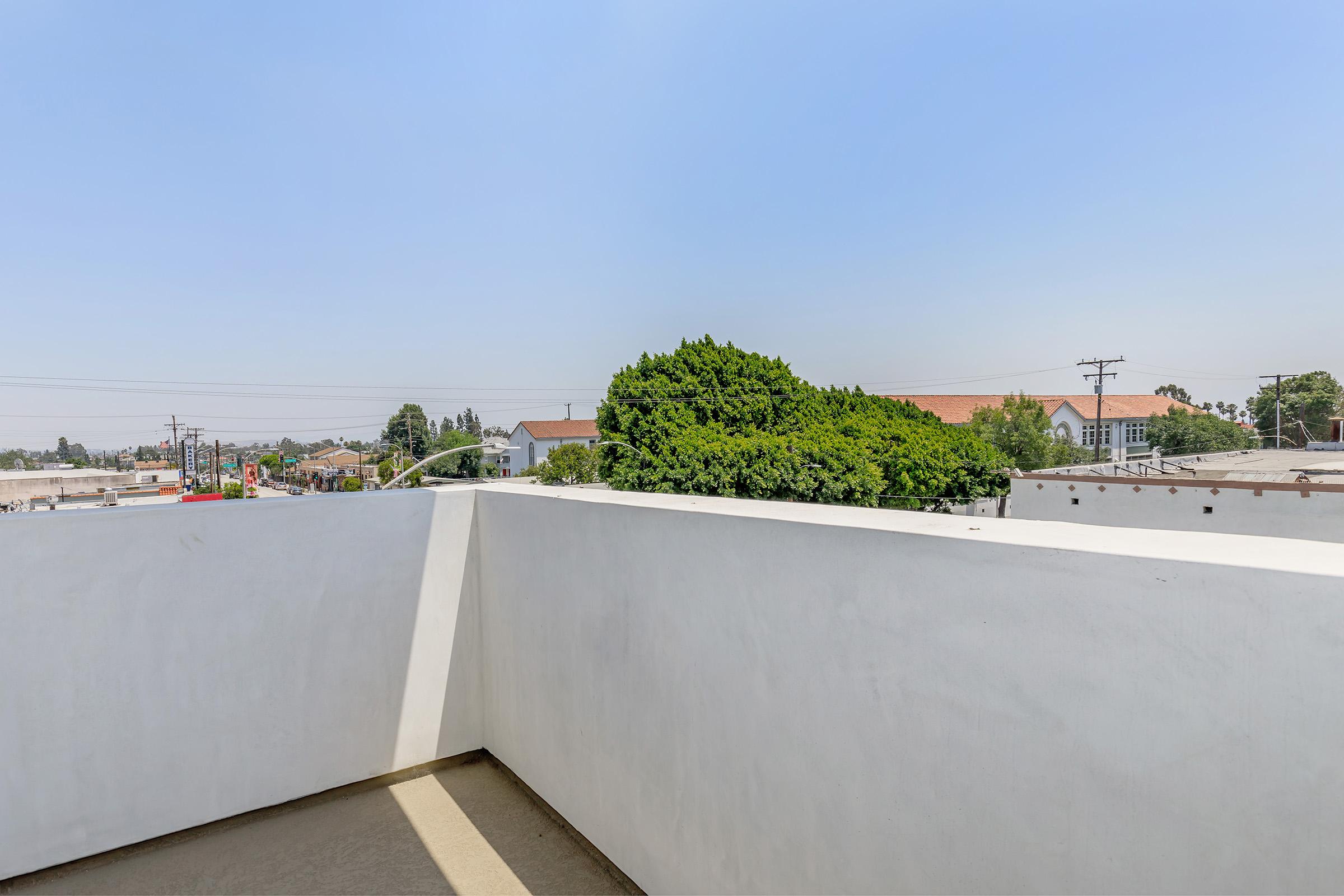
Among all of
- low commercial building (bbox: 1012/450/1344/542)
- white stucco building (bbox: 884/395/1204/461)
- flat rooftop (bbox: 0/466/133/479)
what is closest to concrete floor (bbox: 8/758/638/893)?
low commercial building (bbox: 1012/450/1344/542)

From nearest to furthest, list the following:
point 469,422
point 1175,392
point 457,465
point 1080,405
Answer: point 1080,405 < point 457,465 < point 1175,392 < point 469,422

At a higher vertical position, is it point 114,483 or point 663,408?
point 663,408

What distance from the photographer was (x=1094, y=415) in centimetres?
3547

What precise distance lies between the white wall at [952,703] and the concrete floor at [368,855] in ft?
0.74

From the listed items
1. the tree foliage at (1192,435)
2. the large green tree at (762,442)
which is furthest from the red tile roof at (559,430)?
the tree foliage at (1192,435)

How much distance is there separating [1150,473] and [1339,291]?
29.8m

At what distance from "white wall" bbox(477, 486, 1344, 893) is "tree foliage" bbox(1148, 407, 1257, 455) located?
38213 millimetres

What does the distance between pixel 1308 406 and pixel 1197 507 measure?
3975cm

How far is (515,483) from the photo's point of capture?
2.87 meters

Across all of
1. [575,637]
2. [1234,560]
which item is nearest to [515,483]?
[575,637]

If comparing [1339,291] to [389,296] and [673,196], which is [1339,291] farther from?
[389,296]

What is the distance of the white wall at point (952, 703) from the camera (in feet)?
2.51

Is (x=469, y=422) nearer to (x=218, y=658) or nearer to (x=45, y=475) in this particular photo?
(x=45, y=475)

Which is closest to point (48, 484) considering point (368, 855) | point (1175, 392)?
point (368, 855)
